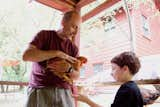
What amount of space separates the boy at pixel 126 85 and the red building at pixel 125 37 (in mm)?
1419

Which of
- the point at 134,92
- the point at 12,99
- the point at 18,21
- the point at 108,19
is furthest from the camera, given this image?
the point at 108,19

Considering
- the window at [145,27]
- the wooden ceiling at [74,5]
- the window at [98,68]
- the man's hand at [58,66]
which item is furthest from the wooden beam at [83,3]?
the man's hand at [58,66]

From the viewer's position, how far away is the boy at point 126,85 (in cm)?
157

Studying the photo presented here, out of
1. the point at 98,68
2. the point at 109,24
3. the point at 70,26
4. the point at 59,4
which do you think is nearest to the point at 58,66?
the point at 70,26

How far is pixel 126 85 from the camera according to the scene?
1622mm

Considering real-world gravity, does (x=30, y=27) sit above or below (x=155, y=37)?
above

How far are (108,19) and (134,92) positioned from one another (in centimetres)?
248

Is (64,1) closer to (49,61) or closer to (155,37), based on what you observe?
(155,37)

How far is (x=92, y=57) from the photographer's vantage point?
4004mm

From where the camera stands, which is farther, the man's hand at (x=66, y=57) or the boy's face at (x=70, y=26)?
the boy's face at (x=70, y=26)

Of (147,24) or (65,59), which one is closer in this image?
(65,59)

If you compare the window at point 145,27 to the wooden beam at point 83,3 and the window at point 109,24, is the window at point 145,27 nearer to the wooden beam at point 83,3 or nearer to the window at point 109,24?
the window at point 109,24

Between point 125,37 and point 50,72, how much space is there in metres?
2.29

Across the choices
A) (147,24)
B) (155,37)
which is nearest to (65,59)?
(155,37)
